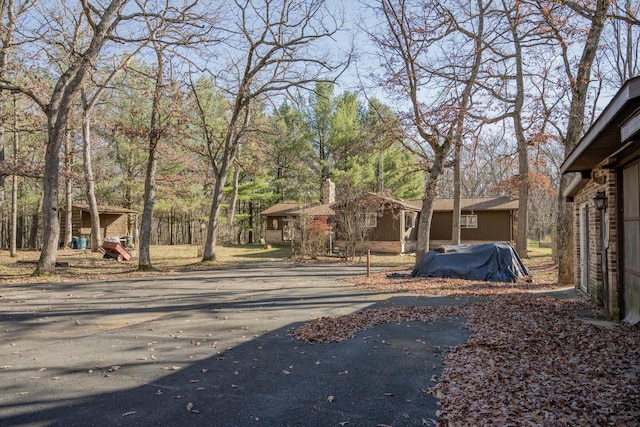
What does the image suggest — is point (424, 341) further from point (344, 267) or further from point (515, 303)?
point (344, 267)

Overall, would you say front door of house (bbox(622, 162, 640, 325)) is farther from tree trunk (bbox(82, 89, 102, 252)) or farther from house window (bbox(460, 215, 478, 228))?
house window (bbox(460, 215, 478, 228))

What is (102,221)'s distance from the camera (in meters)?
27.2

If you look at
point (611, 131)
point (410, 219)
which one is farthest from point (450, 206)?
point (611, 131)

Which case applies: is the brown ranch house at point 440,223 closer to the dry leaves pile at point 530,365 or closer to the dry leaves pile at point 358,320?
the dry leaves pile at point 358,320

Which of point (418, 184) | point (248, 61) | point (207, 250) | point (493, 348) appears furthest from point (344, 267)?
point (418, 184)

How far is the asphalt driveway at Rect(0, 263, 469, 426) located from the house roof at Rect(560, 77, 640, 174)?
3.16 metres

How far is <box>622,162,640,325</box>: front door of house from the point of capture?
5949 millimetres

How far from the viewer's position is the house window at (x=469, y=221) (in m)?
28.2

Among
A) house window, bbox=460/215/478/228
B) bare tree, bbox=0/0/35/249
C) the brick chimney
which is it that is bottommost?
house window, bbox=460/215/478/228

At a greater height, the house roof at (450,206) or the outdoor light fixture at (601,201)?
the house roof at (450,206)

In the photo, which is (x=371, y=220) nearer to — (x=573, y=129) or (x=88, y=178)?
(x=573, y=129)

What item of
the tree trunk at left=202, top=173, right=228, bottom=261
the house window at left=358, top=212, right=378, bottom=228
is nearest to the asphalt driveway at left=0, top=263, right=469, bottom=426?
the tree trunk at left=202, top=173, right=228, bottom=261

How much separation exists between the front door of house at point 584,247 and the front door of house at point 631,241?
9.57ft

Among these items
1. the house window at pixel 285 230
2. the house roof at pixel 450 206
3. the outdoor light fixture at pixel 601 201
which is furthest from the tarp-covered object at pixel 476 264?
the house window at pixel 285 230
